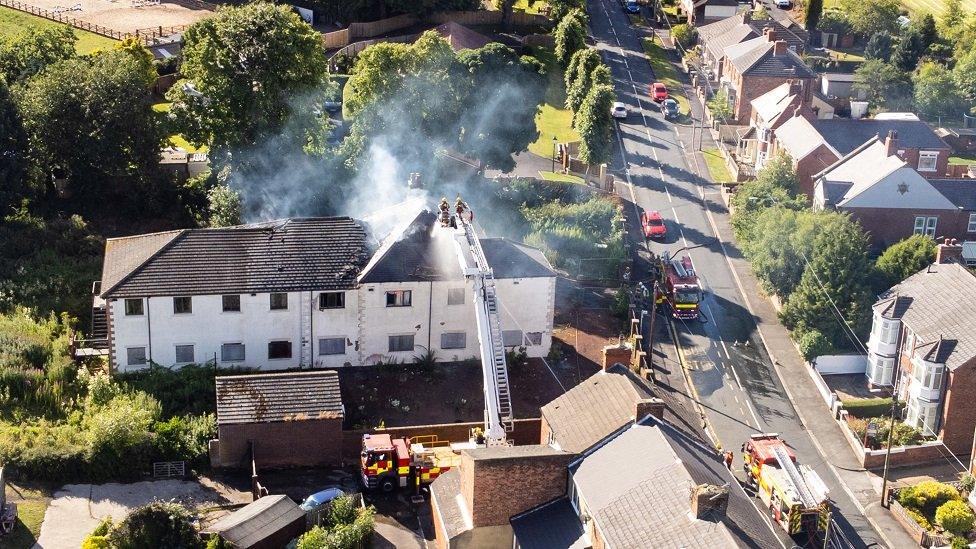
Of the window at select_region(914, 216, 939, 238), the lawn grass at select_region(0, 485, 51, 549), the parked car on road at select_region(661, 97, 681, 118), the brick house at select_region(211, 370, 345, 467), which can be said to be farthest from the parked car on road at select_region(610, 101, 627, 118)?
the lawn grass at select_region(0, 485, 51, 549)

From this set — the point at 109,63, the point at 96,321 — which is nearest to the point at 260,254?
the point at 96,321

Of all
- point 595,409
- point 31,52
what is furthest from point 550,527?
point 31,52

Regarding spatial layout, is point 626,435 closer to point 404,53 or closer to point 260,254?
point 260,254

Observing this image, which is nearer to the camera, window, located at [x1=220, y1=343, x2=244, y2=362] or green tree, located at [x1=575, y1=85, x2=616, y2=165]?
window, located at [x1=220, y1=343, x2=244, y2=362]

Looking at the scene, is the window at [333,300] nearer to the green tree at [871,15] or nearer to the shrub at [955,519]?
the shrub at [955,519]

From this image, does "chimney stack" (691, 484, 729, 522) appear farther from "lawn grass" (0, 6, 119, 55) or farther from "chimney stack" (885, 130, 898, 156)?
"lawn grass" (0, 6, 119, 55)

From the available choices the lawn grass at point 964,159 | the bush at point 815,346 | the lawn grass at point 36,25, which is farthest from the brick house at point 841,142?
the lawn grass at point 36,25

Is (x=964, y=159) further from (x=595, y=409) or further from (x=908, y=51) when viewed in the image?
(x=595, y=409)
